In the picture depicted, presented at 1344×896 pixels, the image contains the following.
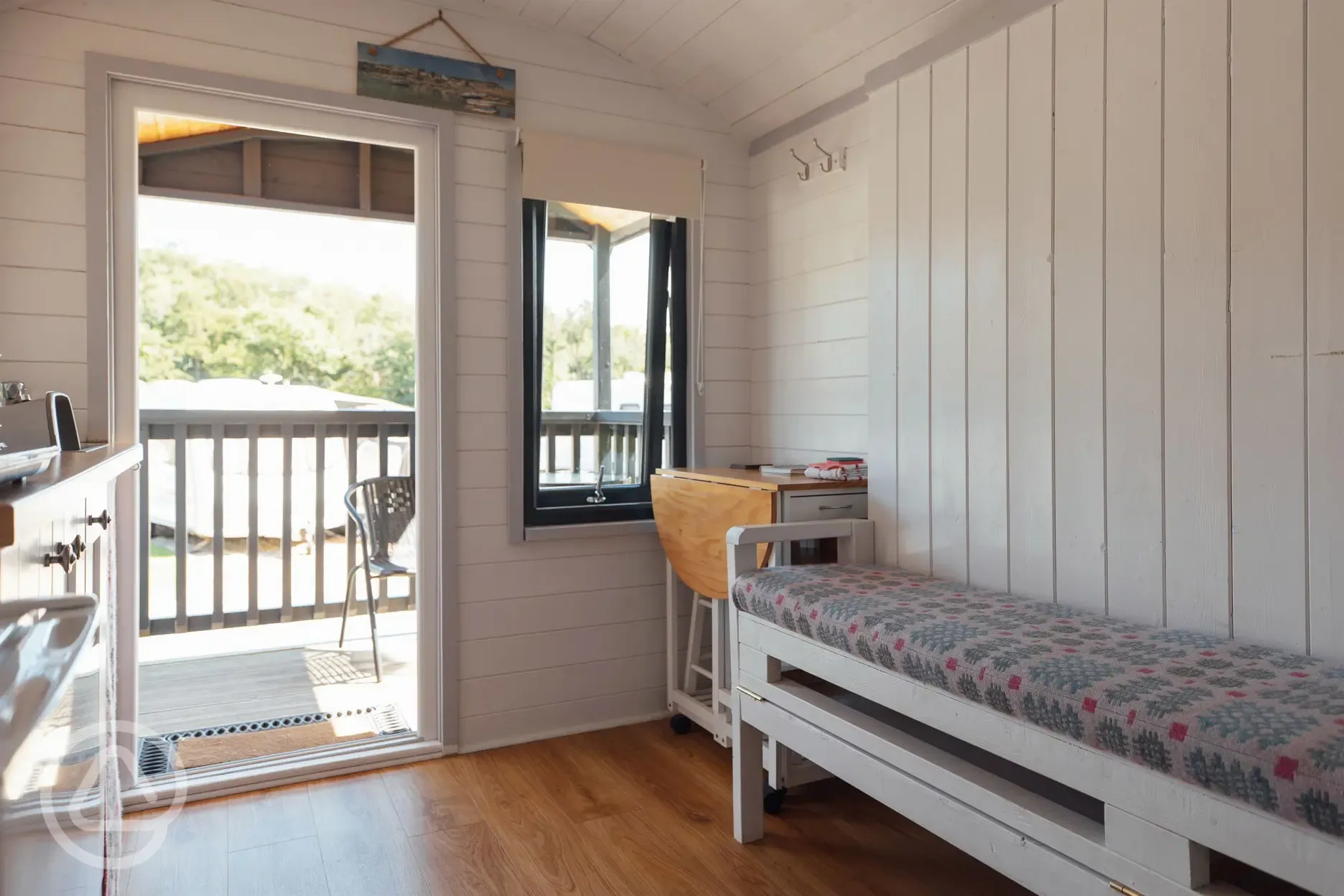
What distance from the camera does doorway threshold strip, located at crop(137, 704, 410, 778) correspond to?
2.50m

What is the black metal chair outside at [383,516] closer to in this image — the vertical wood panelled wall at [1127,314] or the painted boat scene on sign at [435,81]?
the painted boat scene on sign at [435,81]

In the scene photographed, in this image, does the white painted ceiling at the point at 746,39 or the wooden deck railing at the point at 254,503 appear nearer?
the white painted ceiling at the point at 746,39

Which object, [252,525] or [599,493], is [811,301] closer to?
[599,493]

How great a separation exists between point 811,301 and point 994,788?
1715mm

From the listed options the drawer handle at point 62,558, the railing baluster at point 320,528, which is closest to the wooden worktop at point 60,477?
the drawer handle at point 62,558

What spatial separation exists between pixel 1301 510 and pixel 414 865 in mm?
1906

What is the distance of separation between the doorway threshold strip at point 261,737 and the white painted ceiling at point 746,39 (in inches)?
89.4

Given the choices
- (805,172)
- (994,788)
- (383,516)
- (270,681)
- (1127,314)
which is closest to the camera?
(994,788)

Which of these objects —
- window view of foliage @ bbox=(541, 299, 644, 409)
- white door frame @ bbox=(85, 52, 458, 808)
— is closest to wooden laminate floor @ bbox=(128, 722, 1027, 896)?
white door frame @ bbox=(85, 52, 458, 808)

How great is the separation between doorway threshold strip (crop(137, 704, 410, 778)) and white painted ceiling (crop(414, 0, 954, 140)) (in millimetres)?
2270

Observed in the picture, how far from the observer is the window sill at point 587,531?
8.95 feet

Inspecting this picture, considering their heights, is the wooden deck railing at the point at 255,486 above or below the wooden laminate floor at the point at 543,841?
above

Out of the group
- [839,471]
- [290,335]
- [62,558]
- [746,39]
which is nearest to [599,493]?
[839,471]

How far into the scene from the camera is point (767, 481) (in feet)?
7.52
